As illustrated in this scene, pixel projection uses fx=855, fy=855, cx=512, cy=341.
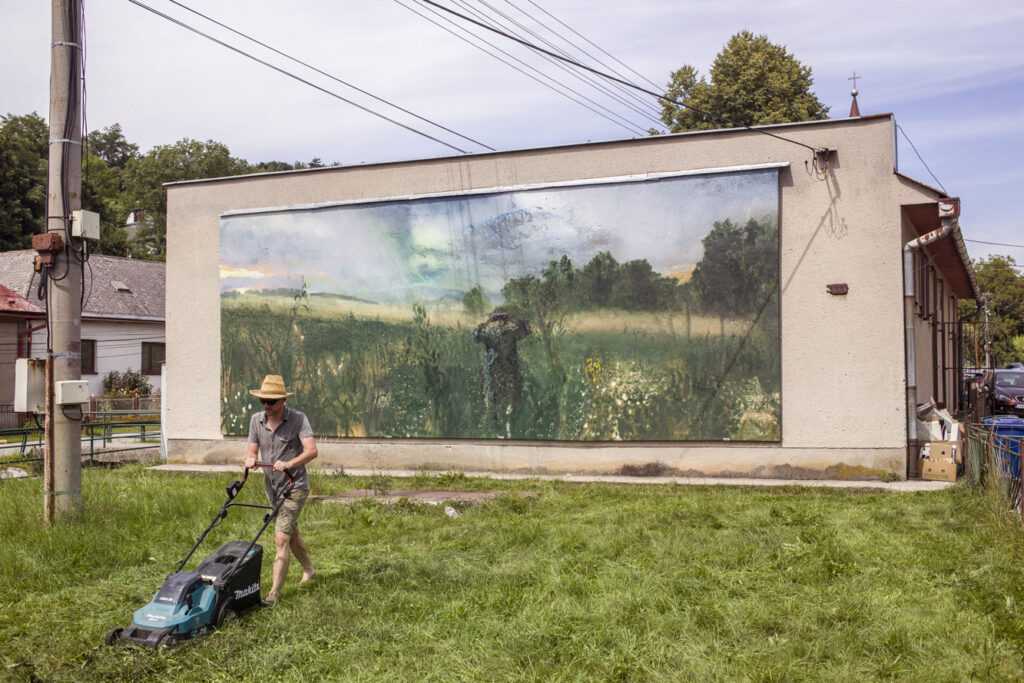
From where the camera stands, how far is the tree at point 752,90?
4112 cm

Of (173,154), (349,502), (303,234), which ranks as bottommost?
(349,502)

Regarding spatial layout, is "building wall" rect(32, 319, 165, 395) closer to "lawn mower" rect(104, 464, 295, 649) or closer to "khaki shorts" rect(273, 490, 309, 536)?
"khaki shorts" rect(273, 490, 309, 536)

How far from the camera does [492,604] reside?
21.7ft

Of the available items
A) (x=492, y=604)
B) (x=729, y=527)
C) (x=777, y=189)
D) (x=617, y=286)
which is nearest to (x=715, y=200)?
(x=777, y=189)

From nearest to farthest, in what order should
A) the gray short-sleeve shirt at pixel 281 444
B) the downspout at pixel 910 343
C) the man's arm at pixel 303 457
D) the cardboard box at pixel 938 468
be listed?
the man's arm at pixel 303 457, the gray short-sleeve shirt at pixel 281 444, the cardboard box at pixel 938 468, the downspout at pixel 910 343

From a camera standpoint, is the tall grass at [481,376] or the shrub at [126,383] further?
the shrub at [126,383]

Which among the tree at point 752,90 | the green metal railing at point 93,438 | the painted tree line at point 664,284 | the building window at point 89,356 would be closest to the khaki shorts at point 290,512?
the green metal railing at point 93,438

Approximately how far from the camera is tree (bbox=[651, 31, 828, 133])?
41125mm

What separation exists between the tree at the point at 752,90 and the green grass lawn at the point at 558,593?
3354 centimetres

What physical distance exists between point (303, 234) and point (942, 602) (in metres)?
13.7

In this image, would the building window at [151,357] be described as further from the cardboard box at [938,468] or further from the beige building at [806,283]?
the cardboard box at [938,468]

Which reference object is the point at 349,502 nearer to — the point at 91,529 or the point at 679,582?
the point at 91,529

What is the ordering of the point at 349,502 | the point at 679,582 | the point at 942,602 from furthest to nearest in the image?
the point at 349,502, the point at 679,582, the point at 942,602

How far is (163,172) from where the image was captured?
6247 centimetres
